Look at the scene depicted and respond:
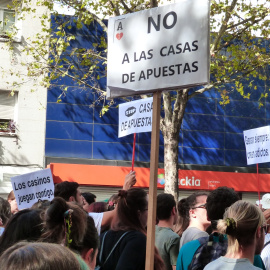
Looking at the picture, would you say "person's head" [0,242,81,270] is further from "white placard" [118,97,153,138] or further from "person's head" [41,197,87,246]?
"white placard" [118,97,153,138]

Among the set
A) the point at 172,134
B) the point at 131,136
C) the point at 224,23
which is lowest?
the point at 172,134

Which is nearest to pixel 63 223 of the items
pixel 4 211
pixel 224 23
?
pixel 4 211

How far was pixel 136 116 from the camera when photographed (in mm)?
9844

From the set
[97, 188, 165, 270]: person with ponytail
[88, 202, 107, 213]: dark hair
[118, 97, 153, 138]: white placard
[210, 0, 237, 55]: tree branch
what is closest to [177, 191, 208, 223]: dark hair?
[88, 202, 107, 213]: dark hair

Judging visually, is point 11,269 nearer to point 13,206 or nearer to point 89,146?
point 13,206

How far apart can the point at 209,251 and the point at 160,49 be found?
1.55 meters

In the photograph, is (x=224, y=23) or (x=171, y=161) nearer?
(x=224, y=23)

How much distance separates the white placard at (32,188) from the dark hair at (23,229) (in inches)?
178

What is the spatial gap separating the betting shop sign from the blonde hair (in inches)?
39.0

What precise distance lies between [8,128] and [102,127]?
9.57 ft

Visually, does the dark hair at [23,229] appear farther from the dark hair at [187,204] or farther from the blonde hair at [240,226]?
the dark hair at [187,204]

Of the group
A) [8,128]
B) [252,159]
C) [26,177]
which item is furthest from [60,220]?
[8,128]

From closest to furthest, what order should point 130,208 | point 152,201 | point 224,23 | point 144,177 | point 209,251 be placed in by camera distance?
point 152,201, point 209,251, point 130,208, point 224,23, point 144,177

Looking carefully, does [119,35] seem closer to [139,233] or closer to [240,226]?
[139,233]
